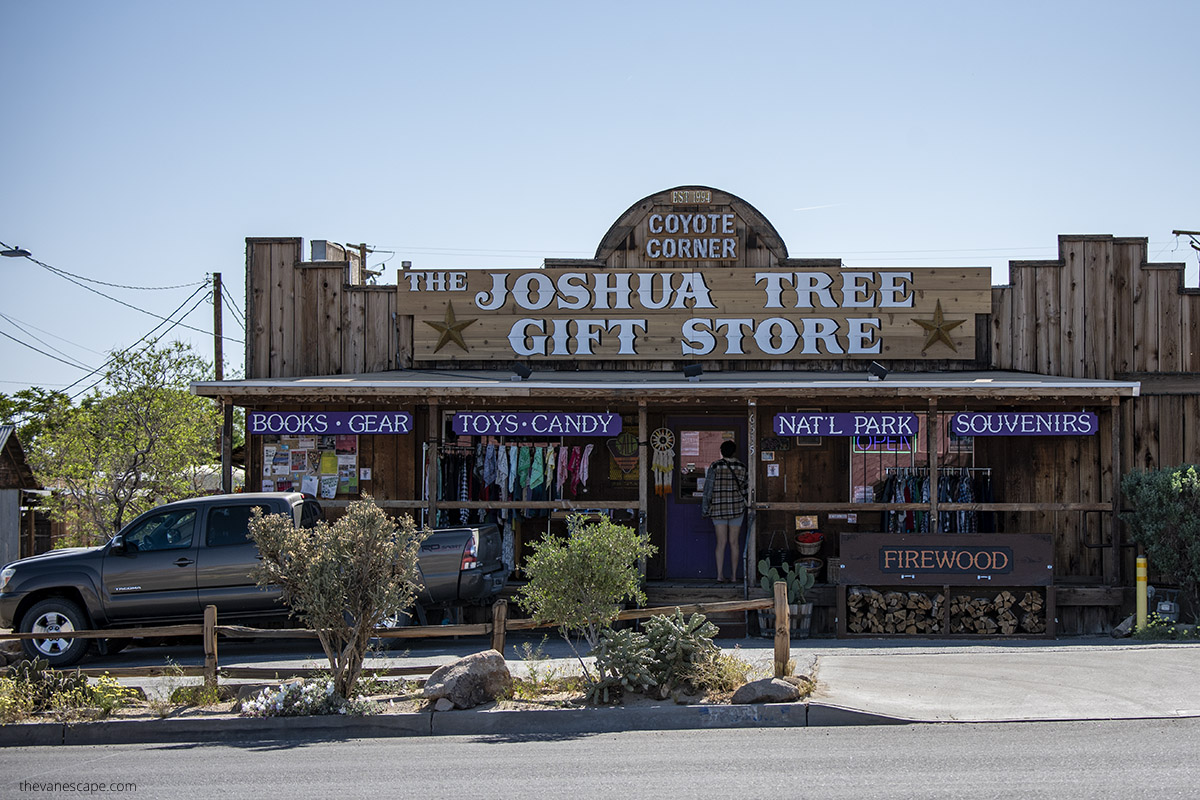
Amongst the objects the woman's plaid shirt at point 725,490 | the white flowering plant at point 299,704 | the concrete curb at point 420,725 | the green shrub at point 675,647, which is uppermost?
the woman's plaid shirt at point 725,490

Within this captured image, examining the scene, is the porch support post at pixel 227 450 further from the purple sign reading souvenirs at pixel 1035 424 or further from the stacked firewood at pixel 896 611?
the purple sign reading souvenirs at pixel 1035 424

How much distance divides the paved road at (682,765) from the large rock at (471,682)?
1.81ft

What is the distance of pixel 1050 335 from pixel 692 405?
551cm

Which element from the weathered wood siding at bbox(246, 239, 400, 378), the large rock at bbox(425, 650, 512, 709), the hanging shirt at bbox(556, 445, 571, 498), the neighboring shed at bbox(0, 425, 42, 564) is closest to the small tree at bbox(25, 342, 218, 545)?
the neighboring shed at bbox(0, 425, 42, 564)

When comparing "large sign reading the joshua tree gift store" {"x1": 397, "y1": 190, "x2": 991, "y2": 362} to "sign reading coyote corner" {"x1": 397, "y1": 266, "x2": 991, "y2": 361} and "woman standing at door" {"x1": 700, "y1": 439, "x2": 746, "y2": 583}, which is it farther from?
"woman standing at door" {"x1": 700, "y1": 439, "x2": 746, "y2": 583}

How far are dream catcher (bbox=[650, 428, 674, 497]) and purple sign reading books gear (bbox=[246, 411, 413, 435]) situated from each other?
376 centimetres

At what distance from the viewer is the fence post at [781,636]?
976 centimetres

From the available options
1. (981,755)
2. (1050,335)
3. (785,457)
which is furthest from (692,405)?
A: (981,755)

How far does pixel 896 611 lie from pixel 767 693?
5.27 m

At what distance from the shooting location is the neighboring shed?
1060 inches

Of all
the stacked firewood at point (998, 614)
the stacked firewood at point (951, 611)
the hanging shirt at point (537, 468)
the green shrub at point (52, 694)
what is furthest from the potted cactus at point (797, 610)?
the green shrub at point (52, 694)

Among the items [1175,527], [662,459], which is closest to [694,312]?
[662,459]

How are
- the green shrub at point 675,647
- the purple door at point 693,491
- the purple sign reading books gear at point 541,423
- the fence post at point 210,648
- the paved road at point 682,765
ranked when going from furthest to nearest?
the purple door at point 693,491
the purple sign reading books gear at point 541,423
the fence post at point 210,648
the green shrub at point 675,647
the paved road at point 682,765

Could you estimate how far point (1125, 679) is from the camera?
1009cm
